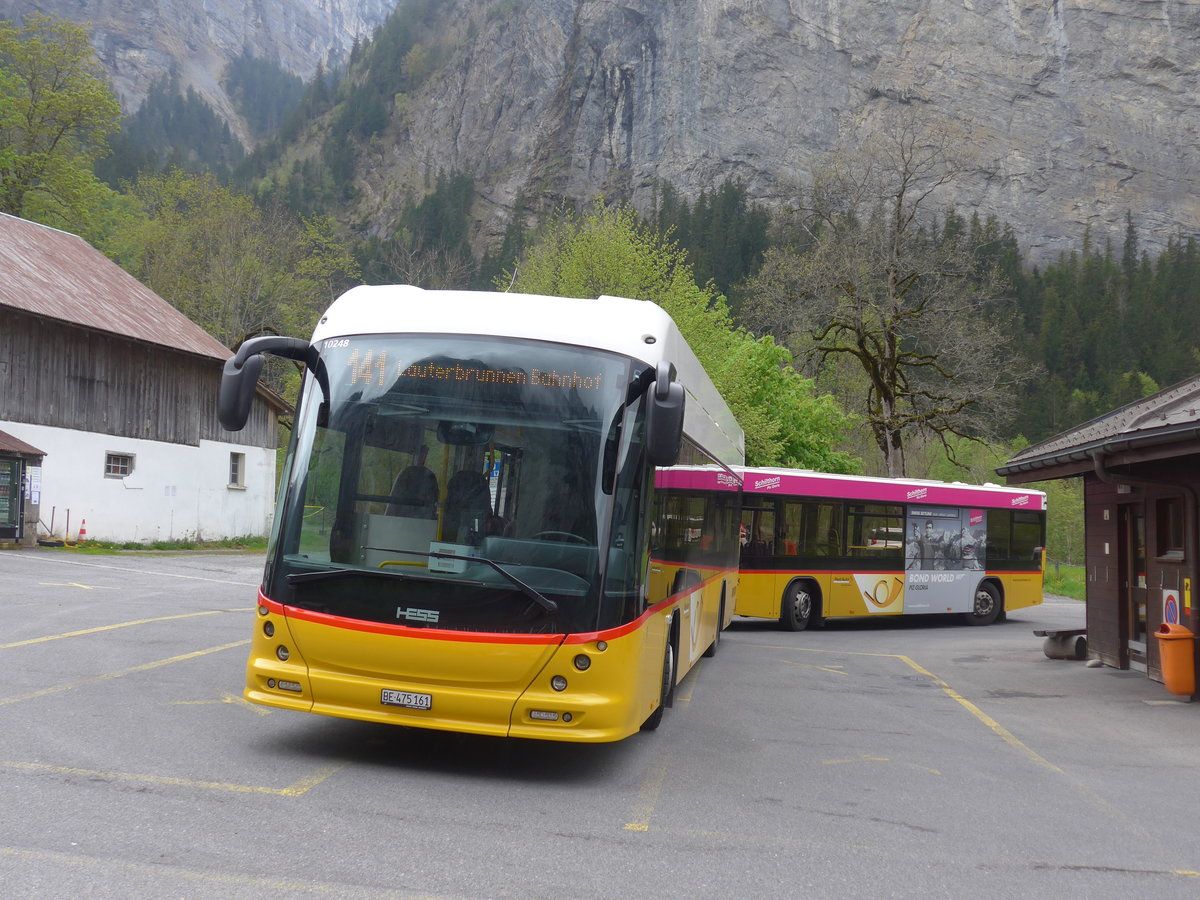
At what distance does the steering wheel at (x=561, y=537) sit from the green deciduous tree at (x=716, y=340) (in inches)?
1131

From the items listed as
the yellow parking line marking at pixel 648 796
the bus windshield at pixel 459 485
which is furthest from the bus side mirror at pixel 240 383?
the yellow parking line marking at pixel 648 796

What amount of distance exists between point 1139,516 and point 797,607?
656 cm

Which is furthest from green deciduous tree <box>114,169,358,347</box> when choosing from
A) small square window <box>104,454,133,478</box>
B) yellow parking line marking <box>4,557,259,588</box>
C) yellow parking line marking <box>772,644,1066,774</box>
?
yellow parking line marking <box>772,644,1066,774</box>

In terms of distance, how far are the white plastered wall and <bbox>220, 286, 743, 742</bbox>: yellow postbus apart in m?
23.3

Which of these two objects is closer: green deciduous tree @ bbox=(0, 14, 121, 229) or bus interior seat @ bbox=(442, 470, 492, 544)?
bus interior seat @ bbox=(442, 470, 492, 544)

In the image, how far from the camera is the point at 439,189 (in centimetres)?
13062

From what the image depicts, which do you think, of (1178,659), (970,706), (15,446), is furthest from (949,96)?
(970,706)

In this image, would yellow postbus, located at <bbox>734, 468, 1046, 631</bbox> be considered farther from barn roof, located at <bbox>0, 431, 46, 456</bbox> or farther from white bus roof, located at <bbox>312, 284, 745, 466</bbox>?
barn roof, located at <bbox>0, 431, 46, 456</bbox>

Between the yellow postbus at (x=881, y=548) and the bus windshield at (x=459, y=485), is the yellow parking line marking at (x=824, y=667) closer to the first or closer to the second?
the yellow postbus at (x=881, y=548)

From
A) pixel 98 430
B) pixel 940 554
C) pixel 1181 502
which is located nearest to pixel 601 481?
pixel 1181 502

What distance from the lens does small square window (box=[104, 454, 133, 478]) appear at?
100ft

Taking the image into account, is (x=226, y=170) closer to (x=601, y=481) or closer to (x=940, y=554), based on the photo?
(x=940, y=554)

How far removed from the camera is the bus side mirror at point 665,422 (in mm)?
6703

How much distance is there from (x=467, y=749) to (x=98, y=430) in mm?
25817
